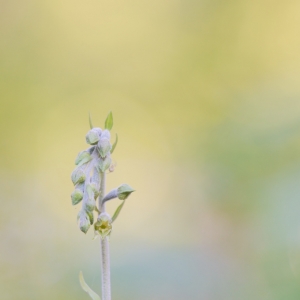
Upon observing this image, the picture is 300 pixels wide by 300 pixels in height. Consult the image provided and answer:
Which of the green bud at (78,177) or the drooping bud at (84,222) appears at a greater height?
the green bud at (78,177)

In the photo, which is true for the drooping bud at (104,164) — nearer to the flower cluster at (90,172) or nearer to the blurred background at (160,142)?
the flower cluster at (90,172)

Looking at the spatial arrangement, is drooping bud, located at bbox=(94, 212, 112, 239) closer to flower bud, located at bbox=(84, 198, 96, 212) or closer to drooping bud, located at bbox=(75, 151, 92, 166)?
flower bud, located at bbox=(84, 198, 96, 212)

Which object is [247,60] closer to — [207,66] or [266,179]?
[207,66]

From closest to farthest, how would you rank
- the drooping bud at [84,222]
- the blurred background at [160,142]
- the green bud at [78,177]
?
the drooping bud at [84,222]
the green bud at [78,177]
the blurred background at [160,142]

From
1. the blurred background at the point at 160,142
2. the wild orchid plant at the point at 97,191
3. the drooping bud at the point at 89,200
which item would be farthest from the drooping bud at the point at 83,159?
the blurred background at the point at 160,142

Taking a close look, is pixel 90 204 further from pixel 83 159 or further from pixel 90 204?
pixel 83 159

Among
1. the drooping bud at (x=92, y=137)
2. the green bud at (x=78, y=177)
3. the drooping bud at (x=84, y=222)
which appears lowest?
the drooping bud at (x=84, y=222)
